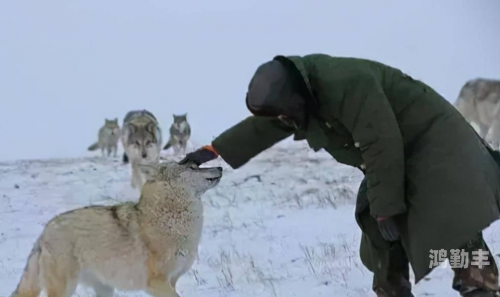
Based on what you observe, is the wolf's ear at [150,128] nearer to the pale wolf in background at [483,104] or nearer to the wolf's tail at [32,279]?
the pale wolf in background at [483,104]

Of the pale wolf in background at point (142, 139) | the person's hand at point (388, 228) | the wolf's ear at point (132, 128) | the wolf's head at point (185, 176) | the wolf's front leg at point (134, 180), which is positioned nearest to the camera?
the person's hand at point (388, 228)

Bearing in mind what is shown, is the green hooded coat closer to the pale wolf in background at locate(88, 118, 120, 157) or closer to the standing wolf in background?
the standing wolf in background

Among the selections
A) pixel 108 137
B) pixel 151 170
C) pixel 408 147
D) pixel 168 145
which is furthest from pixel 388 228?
pixel 108 137

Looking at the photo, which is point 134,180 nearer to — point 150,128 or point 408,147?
point 150,128

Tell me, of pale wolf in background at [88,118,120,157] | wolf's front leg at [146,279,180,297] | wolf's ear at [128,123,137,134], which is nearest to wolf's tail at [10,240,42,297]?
wolf's front leg at [146,279,180,297]

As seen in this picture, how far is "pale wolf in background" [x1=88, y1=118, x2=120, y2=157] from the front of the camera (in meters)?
12.2

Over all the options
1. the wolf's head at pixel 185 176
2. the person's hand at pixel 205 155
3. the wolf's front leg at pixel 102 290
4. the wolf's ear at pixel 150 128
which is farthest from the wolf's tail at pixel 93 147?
the person's hand at pixel 205 155

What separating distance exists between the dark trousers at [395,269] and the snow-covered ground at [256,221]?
2.89 ft

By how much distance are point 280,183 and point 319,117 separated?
508cm

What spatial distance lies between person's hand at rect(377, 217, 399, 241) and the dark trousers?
0.20 meters

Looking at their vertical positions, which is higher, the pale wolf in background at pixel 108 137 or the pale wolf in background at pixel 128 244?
the pale wolf in background at pixel 128 244

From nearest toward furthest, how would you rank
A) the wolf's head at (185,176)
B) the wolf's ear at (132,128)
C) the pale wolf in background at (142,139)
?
the wolf's head at (185,176) < the pale wolf in background at (142,139) < the wolf's ear at (132,128)

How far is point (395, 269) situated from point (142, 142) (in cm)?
662

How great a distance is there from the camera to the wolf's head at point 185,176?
343 centimetres
